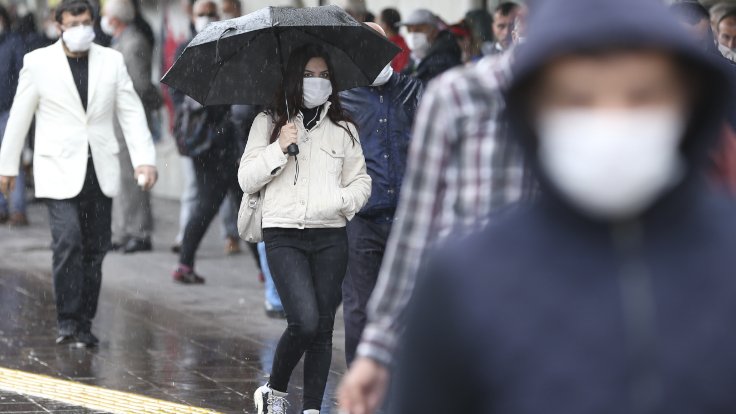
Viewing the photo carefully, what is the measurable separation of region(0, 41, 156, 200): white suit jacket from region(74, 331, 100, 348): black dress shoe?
0.78 m

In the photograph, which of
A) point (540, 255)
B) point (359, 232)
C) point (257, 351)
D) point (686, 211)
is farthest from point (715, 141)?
point (257, 351)

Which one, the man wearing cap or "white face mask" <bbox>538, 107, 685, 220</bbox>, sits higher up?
"white face mask" <bbox>538, 107, 685, 220</bbox>

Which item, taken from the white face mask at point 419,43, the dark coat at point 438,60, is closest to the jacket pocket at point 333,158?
the dark coat at point 438,60

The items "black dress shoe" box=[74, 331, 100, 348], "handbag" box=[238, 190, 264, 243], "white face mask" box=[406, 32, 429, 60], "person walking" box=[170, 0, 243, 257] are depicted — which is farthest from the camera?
"white face mask" box=[406, 32, 429, 60]

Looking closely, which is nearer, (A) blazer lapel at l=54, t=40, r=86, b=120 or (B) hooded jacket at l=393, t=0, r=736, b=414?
(B) hooded jacket at l=393, t=0, r=736, b=414

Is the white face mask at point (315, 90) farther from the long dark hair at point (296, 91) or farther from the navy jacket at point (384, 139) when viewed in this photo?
the navy jacket at point (384, 139)

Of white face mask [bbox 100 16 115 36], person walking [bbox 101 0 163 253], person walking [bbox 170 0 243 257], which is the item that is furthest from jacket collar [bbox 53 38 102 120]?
white face mask [bbox 100 16 115 36]

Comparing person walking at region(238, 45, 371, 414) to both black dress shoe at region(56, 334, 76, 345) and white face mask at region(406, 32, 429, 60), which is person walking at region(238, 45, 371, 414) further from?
white face mask at region(406, 32, 429, 60)

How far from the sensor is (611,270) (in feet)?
6.09

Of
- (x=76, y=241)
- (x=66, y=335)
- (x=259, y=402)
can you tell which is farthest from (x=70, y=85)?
(x=259, y=402)

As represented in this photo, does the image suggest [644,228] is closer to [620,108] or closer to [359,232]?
[620,108]

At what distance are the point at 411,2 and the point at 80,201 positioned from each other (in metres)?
7.09

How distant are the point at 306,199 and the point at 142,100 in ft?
21.5

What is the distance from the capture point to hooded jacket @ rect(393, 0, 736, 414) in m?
1.85
